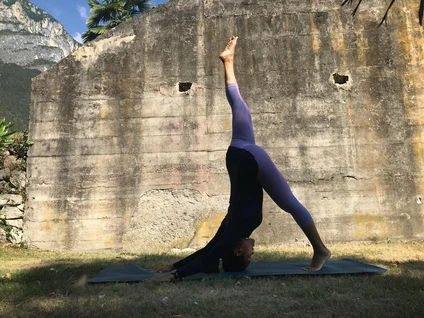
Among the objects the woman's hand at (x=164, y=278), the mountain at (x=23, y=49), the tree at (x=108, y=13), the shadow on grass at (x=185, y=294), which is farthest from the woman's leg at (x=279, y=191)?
the mountain at (x=23, y=49)

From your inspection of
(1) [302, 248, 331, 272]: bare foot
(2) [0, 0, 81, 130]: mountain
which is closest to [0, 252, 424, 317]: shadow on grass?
(1) [302, 248, 331, 272]: bare foot

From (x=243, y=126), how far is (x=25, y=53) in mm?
86054

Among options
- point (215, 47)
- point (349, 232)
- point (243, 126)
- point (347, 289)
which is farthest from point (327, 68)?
point (347, 289)

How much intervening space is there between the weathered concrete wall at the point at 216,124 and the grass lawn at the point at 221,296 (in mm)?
2246

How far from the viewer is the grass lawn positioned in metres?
2.04

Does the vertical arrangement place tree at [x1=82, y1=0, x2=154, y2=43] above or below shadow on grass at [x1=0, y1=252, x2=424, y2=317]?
above

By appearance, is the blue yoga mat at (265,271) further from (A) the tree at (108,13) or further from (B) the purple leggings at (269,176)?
(A) the tree at (108,13)

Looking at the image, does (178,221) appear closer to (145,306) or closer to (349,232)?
(349,232)

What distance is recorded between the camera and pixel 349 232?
5586mm

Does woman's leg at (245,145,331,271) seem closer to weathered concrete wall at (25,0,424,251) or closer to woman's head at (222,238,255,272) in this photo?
woman's head at (222,238,255,272)

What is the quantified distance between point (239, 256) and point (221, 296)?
0.71 metres

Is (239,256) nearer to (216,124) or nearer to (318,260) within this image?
(318,260)

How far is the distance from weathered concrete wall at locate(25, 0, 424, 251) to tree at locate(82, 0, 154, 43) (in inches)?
288

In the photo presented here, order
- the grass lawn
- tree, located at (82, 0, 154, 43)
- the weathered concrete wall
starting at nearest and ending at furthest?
the grass lawn, the weathered concrete wall, tree, located at (82, 0, 154, 43)
